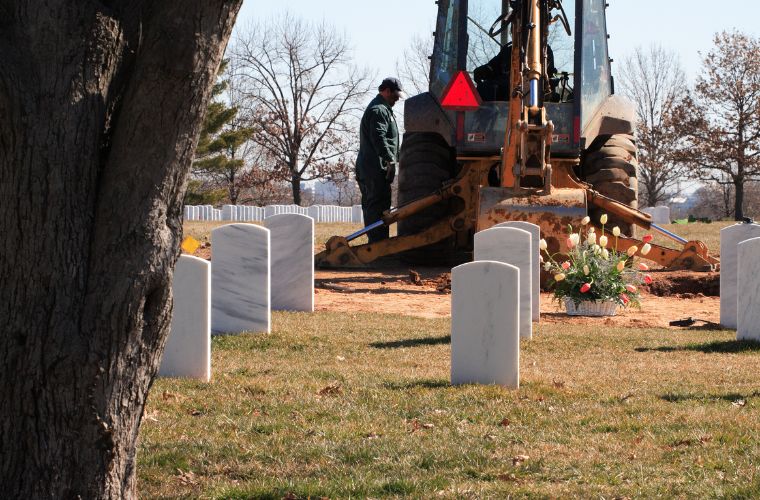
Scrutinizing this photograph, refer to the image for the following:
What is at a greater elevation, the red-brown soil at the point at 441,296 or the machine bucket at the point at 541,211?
the machine bucket at the point at 541,211

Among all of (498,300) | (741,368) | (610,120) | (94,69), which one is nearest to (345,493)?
(94,69)

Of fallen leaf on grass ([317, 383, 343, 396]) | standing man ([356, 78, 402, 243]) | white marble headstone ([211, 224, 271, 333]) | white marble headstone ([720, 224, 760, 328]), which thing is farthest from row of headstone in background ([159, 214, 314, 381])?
standing man ([356, 78, 402, 243])

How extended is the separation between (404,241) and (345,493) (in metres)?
10.8

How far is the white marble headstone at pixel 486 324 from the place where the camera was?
7734mm

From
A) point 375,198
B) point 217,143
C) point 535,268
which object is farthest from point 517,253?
point 217,143

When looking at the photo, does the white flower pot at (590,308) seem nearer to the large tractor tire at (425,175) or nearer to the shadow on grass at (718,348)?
the shadow on grass at (718,348)

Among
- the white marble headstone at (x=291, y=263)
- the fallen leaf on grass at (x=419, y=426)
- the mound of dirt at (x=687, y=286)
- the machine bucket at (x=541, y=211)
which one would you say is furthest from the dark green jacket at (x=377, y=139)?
the fallen leaf on grass at (x=419, y=426)

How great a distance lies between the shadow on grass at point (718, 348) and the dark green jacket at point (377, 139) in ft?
26.4

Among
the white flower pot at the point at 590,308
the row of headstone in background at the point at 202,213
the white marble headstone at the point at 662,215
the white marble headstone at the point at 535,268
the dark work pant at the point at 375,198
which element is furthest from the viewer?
the row of headstone in background at the point at 202,213

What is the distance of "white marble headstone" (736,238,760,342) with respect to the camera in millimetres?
9867

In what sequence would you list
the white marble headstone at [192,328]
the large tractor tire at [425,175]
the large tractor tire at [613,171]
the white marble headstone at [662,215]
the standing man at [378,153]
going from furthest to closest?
the white marble headstone at [662,215] → the standing man at [378,153] → the large tractor tire at [425,175] → the large tractor tire at [613,171] → the white marble headstone at [192,328]

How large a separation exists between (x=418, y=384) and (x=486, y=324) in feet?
2.02

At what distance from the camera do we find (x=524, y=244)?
10.4 meters

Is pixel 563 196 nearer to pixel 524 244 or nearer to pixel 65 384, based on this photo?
pixel 524 244
